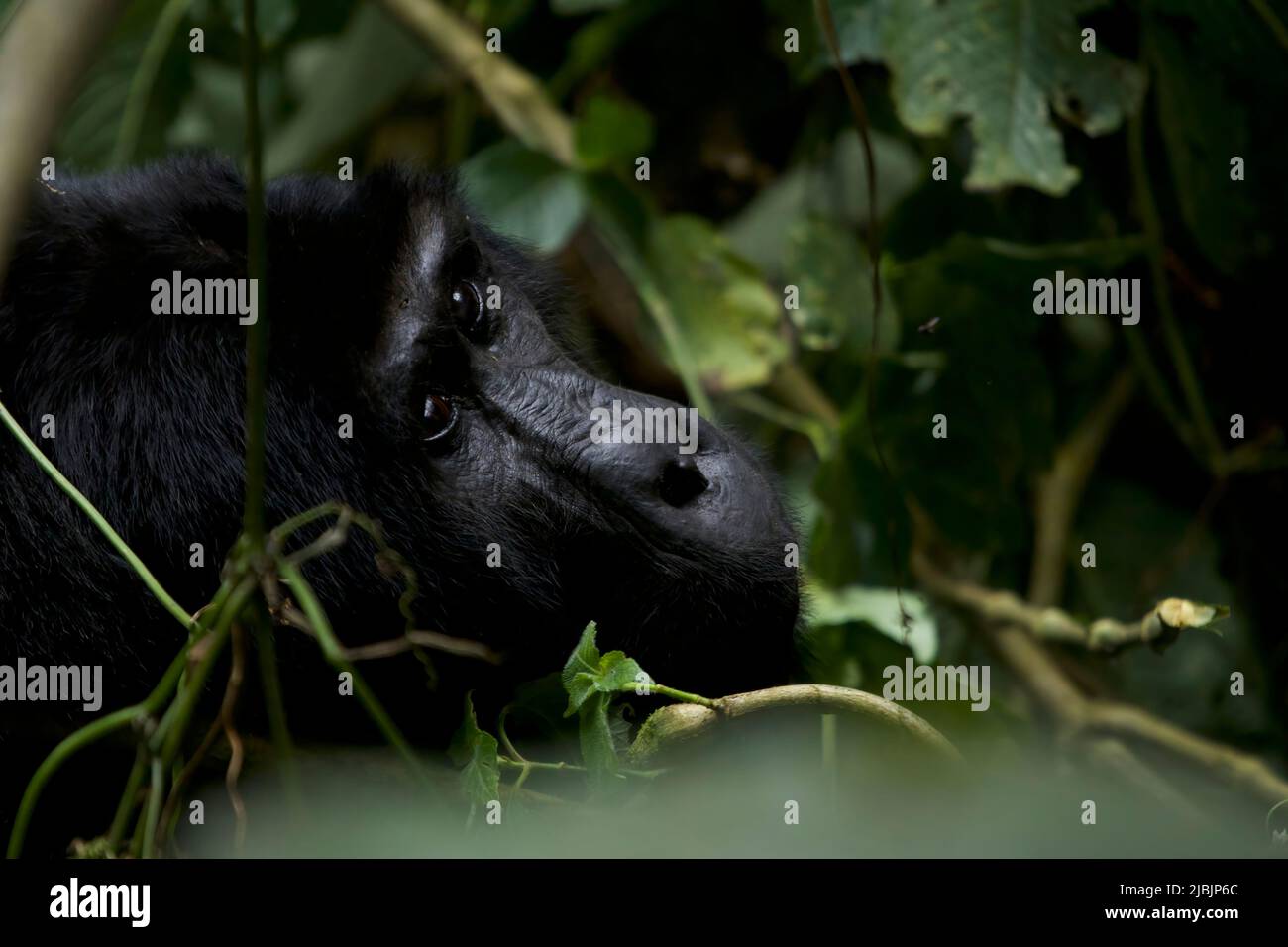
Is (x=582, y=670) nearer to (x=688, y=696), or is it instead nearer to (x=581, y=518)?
(x=688, y=696)

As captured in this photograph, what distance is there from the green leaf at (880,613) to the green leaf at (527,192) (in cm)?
110

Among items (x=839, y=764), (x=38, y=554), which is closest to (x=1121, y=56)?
(x=839, y=764)

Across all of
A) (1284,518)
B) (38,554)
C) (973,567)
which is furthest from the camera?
(973,567)

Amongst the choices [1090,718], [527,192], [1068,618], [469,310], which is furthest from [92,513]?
[1090,718]

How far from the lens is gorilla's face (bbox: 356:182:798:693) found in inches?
85.0

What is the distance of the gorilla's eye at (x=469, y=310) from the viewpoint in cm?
240

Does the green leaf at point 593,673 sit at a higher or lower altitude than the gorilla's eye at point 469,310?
lower

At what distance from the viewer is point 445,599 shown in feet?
7.09

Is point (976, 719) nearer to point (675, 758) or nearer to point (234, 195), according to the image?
point (675, 758)

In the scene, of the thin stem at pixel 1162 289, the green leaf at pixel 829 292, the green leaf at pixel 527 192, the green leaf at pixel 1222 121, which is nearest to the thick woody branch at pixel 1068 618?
the thin stem at pixel 1162 289

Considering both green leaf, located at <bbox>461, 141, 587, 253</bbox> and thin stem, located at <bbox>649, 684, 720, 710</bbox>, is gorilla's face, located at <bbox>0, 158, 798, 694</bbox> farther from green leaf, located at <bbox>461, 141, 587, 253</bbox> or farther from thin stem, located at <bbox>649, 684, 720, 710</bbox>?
green leaf, located at <bbox>461, 141, 587, 253</bbox>

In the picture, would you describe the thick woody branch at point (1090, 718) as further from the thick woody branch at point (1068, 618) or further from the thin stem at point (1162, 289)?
the thin stem at point (1162, 289)

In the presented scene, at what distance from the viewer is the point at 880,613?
3.03m

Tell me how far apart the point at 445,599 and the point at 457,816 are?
53cm
